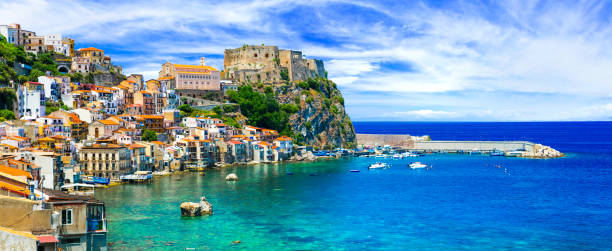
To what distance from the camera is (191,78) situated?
102 metres

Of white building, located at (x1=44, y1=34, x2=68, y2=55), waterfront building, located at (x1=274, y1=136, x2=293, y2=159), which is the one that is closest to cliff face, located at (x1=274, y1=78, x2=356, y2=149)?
waterfront building, located at (x1=274, y1=136, x2=293, y2=159)

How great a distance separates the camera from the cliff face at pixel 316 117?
104 metres

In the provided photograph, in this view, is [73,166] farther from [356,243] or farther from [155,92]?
[155,92]

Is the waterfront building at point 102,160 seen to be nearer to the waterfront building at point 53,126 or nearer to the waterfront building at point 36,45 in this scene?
the waterfront building at point 53,126

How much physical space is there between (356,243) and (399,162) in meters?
58.7

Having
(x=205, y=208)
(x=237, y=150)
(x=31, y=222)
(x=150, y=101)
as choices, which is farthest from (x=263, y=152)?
(x=31, y=222)

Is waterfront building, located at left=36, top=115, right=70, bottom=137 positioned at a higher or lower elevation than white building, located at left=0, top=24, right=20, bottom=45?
lower

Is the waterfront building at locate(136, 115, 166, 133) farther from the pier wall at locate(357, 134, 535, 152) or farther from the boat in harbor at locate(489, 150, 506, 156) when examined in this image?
the boat in harbor at locate(489, 150, 506, 156)

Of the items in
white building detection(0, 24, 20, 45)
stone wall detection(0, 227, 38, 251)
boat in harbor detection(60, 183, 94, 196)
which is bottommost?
boat in harbor detection(60, 183, 94, 196)

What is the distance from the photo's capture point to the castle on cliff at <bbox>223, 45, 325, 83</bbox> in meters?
115

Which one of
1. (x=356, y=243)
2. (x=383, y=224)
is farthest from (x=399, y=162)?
(x=356, y=243)

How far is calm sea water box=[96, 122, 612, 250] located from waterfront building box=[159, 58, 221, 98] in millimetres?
35000

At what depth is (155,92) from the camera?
289 feet

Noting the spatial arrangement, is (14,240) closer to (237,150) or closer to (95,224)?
(95,224)
